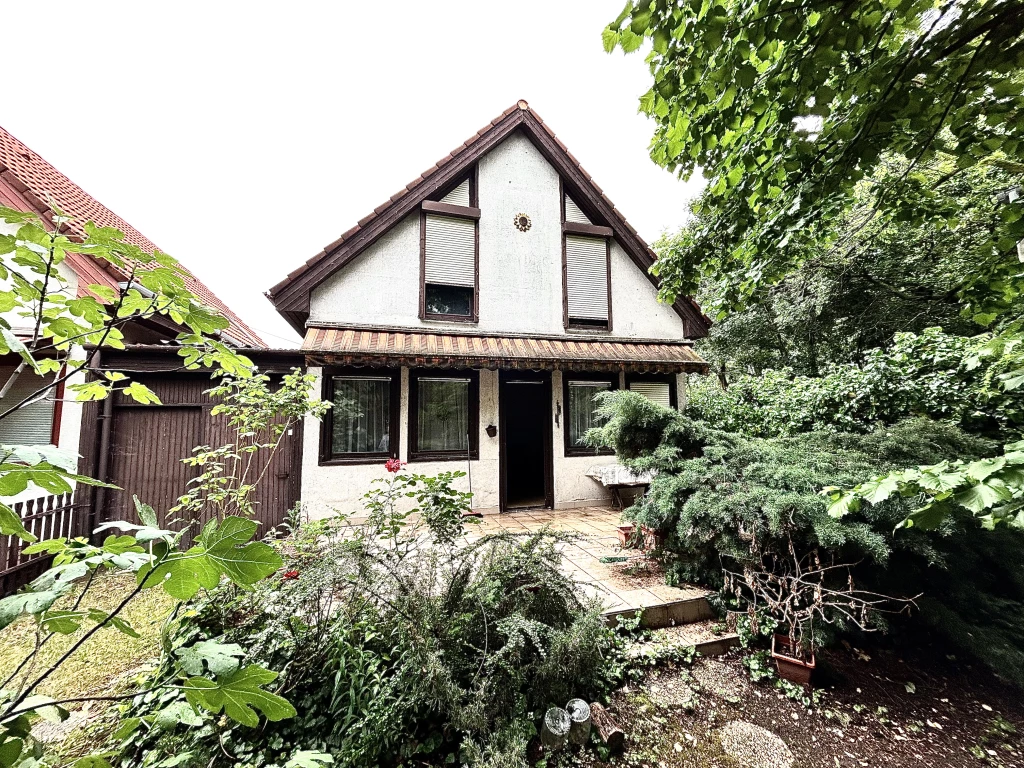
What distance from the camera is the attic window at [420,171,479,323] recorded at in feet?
23.8

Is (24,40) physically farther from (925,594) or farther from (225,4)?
(925,594)

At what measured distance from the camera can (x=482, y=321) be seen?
743 centimetres

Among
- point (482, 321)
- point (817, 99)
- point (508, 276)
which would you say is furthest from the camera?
point (508, 276)

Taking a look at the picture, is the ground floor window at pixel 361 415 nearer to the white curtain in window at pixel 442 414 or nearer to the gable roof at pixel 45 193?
the white curtain in window at pixel 442 414

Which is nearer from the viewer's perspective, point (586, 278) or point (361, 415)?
point (361, 415)

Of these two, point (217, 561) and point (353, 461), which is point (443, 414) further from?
point (217, 561)

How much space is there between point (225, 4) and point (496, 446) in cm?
990

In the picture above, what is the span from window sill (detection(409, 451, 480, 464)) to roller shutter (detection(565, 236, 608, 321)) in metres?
3.61

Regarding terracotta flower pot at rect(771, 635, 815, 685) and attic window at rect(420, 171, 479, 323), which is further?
attic window at rect(420, 171, 479, 323)

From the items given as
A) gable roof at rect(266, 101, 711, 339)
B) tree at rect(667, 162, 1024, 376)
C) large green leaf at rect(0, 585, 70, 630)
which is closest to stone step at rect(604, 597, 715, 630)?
large green leaf at rect(0, 585, 70, 630)

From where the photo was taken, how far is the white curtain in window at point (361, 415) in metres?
6.54

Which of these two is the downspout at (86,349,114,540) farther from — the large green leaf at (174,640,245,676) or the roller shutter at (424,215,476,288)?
the large green leaf at (174,640,245,676)

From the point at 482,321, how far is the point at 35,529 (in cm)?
683

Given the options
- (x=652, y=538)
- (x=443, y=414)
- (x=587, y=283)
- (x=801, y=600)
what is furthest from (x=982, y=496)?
(x=587, y=283)
